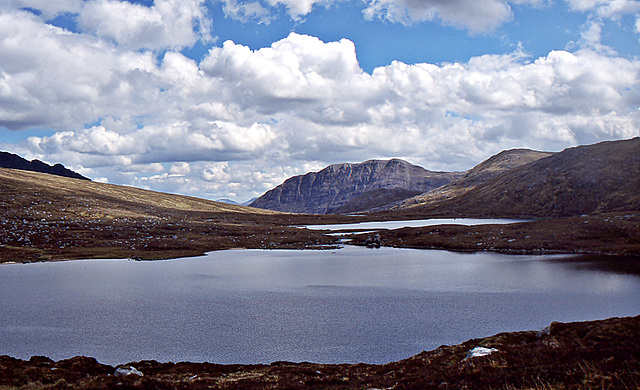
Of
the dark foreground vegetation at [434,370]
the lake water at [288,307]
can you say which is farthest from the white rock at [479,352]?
the lake water at [288,307]

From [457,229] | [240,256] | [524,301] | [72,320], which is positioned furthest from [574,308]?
[457,229]

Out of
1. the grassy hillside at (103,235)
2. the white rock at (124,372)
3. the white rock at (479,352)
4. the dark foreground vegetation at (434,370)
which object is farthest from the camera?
the grassy hillside at (103,235)

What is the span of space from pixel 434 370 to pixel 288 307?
1189 inches

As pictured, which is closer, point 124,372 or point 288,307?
point 124,372

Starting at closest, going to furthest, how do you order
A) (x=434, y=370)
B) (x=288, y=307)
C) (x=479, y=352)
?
1. (x=434, y=370)
2. (x=479, y=352)
3. (x=288, y=307)

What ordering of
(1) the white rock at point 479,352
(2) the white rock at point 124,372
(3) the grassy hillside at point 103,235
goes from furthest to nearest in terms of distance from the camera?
(3) the grassy hillside at point 103,235, (2) the white rock at point 124,372, (1) the white rock at point 479,352

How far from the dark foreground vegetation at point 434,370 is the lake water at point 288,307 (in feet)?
15.3

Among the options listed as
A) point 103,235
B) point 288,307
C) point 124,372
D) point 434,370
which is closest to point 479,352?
point 434,370

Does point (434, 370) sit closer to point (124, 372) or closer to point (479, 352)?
point (479, 352)

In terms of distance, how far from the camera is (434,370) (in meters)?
27.8

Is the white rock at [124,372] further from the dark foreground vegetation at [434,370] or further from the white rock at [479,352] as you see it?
the white rock at [479,352]

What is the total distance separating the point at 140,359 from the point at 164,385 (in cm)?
1236

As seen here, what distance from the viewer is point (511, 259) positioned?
4028 inches

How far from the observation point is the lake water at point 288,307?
40.4 metres
